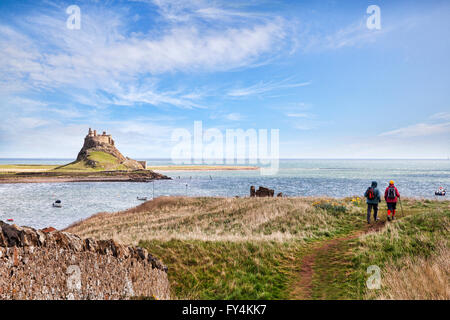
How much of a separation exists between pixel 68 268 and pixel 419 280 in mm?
9624

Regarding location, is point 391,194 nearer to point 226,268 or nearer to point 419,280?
point 419,280

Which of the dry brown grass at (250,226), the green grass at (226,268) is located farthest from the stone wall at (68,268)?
the dry brown grass at (250,226)

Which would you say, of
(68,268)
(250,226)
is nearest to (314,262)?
(250,226)

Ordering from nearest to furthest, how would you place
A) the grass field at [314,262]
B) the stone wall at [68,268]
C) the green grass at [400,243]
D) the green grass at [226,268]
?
the stone wall at [68,268] → the grass field at [314,262] → the green grass at [226,268] → the green grass at [400,243]

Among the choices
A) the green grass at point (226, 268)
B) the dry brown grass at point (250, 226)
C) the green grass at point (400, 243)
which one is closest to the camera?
the green grass at point (226, 268)

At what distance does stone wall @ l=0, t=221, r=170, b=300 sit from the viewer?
215 inches

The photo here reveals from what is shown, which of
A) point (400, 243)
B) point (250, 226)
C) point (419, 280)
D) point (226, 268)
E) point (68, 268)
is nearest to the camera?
point (68, 268)

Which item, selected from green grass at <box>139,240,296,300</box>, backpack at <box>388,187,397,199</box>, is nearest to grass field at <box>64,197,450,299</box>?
green grass at <box>139,240,296,300</box>

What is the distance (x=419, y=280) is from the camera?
7.75m

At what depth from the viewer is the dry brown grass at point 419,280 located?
23.1 ft

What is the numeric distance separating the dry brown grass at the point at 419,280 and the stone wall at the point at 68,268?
7.05 m

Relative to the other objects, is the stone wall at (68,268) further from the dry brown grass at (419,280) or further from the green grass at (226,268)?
the dry brown grass at (419,280)
